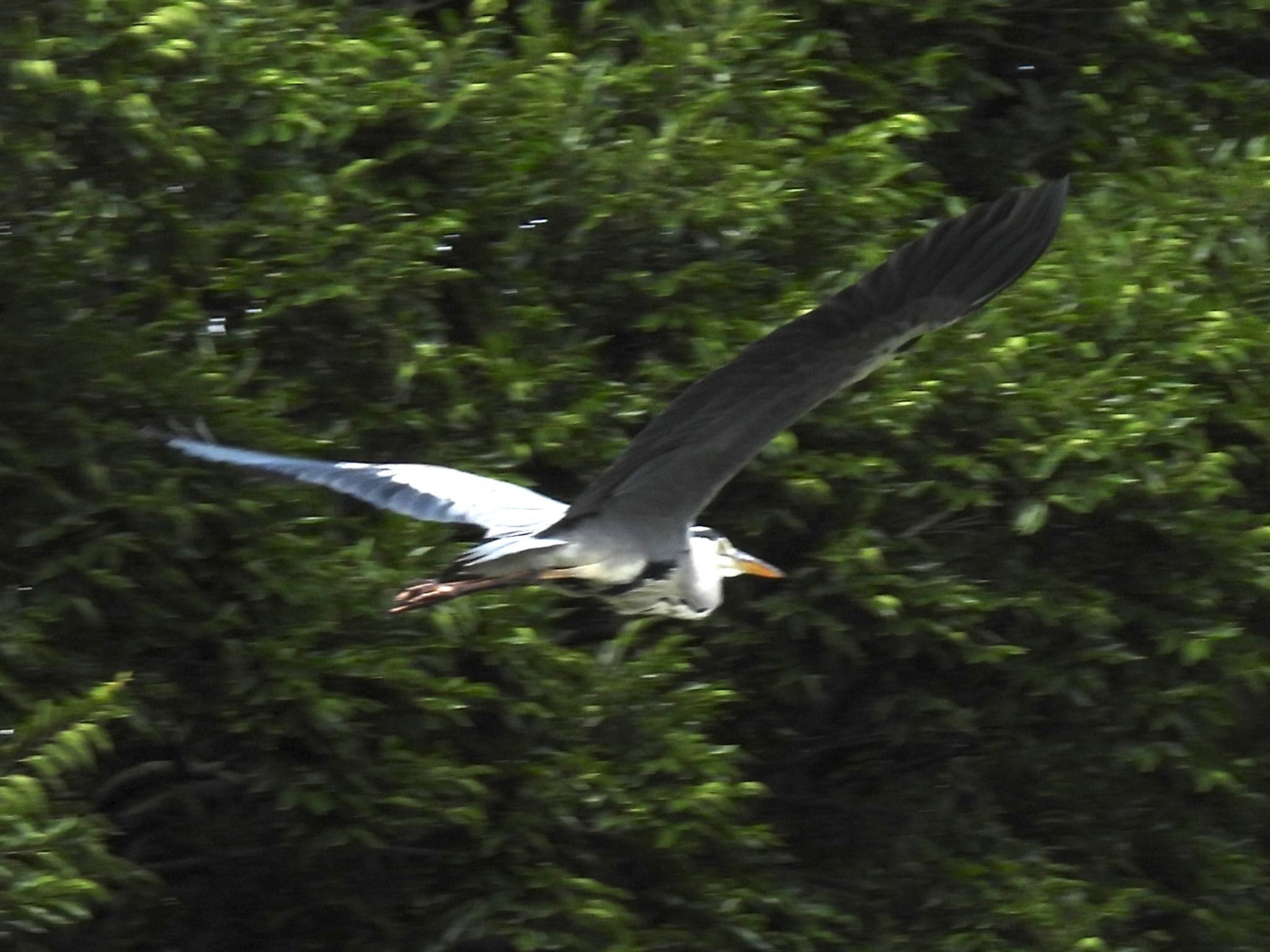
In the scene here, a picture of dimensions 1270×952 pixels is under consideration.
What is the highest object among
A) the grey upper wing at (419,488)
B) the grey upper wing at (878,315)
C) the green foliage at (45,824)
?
the grey upper wing at (878,315)

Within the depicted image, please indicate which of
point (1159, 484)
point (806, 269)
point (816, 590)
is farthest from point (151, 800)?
point (1159, 484)

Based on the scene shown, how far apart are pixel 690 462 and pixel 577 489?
2.93 feet

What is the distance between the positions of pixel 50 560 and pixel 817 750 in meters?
2.12

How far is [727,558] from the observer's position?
4.57 meters

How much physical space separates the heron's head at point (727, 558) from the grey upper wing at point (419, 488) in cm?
29

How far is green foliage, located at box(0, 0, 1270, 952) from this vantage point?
429 centimetres

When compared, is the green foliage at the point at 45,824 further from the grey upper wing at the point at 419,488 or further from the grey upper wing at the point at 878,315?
the grey upper wing at the point at 878,315

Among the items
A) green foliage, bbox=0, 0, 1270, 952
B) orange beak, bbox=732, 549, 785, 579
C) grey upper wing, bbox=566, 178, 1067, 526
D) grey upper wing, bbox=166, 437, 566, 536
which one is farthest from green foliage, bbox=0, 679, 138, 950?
orange beak, bbox=732, 549, 785, 579

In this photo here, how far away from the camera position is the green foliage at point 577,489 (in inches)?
169

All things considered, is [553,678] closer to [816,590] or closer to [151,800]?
[816,590]

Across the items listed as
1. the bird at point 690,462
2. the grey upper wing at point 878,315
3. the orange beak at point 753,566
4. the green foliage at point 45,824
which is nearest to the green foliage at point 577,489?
the green foliage at point 45,824

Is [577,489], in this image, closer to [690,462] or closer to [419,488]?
[419,488]

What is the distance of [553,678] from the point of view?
4.50 meters

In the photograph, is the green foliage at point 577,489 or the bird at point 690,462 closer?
the bird at point 690,462
